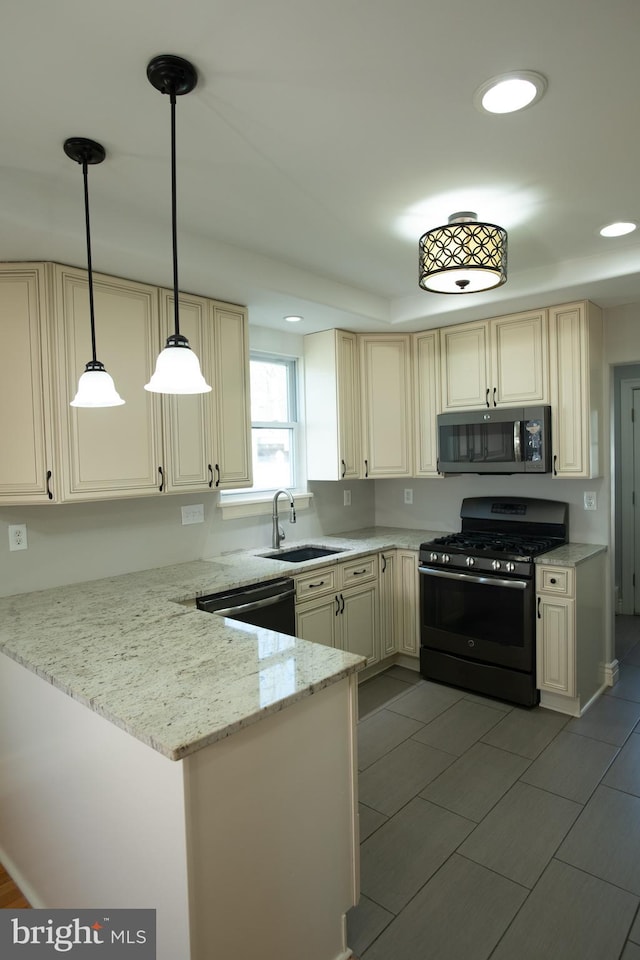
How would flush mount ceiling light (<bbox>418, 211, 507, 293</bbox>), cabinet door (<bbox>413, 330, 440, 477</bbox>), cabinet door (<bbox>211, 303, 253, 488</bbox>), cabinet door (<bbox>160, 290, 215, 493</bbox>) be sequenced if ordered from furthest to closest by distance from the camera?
1. cabinet door (<bbox>413, 330, 440, 477</bbox>)
2. cabinet door (<bbox>211, 303, 253, 488</bbox>)
3. cabinet door (<bbox>160, 290, 215, 493</bbox>)
4. flush mount ceiling light (<bbox>418, 211, 507, 293</bbox>)

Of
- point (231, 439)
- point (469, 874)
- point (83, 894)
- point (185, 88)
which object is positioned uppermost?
point (185, 88)

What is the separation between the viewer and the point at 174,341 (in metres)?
1.57

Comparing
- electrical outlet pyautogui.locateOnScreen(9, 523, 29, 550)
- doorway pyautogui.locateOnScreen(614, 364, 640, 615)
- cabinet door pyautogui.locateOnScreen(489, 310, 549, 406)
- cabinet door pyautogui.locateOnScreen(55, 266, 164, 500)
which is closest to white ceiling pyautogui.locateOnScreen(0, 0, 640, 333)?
cabinet door pyautogui.locateOnScreen(55, 266, 164, 500)

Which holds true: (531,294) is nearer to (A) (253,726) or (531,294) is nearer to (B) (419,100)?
(B) (419,100)

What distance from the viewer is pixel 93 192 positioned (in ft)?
6.88

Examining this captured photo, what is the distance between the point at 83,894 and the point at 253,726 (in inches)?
32.1

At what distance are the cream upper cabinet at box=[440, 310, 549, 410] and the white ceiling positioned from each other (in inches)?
17.1

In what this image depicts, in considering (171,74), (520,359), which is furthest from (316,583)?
(171,74)

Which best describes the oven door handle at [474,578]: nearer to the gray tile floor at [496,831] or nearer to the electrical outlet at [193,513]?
the gray tile floor at [496,831]

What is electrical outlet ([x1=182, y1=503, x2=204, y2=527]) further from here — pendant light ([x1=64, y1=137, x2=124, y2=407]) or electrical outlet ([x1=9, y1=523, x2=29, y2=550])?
pendant light ([x1=64, y1=137, x2=124, y2=407])

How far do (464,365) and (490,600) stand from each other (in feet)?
5.03

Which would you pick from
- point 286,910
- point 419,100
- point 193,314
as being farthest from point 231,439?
point 286,910

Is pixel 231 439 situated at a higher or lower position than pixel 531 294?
lower

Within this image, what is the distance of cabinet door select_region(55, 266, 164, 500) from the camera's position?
7.80ft
